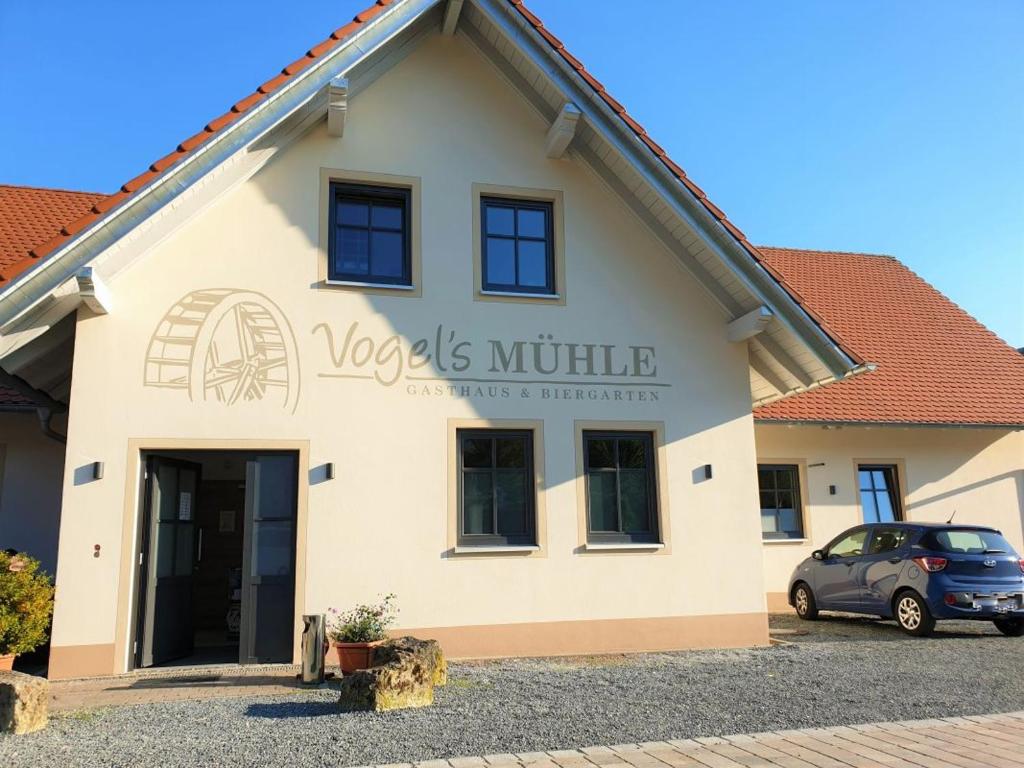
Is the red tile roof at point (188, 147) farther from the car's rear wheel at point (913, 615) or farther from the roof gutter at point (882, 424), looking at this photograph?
the car's rear wheel at point (913, 615)

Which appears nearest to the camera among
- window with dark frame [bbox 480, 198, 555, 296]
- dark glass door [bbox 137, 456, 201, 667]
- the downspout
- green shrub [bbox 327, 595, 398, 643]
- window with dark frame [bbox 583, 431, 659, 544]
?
green shrub [bbox 327, 595, 398, 643]

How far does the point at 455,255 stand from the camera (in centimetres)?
1015

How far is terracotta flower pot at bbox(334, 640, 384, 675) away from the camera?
7945 millimetres

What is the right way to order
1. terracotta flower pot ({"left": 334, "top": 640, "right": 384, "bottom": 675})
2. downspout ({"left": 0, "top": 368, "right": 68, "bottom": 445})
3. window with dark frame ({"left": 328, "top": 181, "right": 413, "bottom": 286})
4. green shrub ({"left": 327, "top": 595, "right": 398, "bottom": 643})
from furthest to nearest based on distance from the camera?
window with dark frame ({"left": 328, "top": 181, "right": 413, "bottom": 286}), downspout ({"left": 0, "top": 368, "right": 68, "bottom": 445}), green shrub ({"left": 327, "top": 595, "right": 398, "bottom": 643}), terracotta flower pot ({"left": 334, "top": 640, "right": 384, "bottom": 675})

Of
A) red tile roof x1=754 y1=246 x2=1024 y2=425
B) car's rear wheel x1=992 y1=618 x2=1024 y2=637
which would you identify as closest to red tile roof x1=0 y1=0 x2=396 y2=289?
red tile roof x1=754 y1=246 x2=1024 y2=425

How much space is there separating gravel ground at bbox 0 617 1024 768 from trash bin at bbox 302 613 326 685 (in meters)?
0.34

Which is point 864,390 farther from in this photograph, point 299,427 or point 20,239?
point 20,239

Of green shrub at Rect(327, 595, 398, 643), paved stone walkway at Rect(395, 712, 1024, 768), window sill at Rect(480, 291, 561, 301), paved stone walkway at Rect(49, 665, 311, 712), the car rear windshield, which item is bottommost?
paved stone walkway at Rect(395, 712, 1024, 768)

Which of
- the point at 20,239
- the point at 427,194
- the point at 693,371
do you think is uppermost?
the point at 20,239

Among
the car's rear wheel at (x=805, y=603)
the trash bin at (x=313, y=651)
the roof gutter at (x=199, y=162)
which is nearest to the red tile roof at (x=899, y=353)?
the car's rear wheel at (x=805, y=603)

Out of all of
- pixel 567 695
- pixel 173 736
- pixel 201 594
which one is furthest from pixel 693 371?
pixel 201 594

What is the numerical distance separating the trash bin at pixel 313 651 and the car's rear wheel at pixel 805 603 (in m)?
8.36

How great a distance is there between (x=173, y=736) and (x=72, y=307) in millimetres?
4770

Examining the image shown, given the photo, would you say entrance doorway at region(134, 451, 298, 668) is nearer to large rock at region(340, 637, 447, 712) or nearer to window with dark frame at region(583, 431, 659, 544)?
large rock at region(340, 637, 447, 712)
